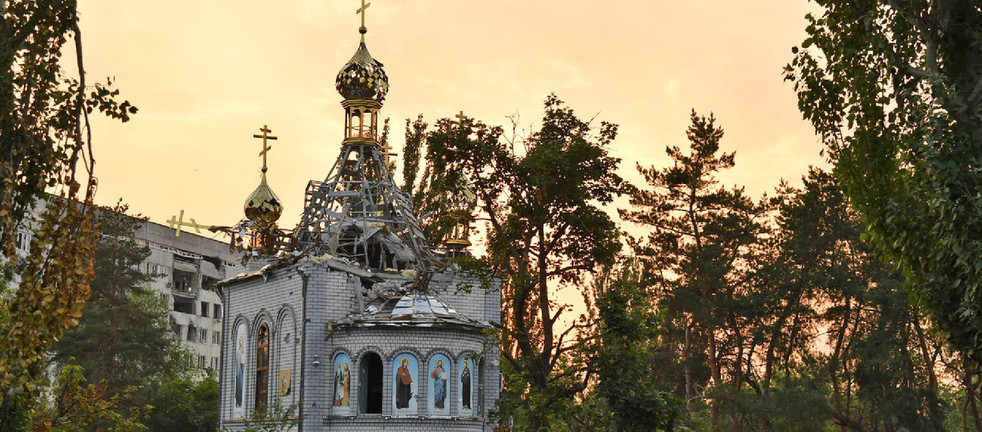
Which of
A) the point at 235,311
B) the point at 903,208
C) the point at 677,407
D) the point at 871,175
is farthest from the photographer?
the point at 235,311

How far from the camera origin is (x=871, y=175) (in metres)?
11.2

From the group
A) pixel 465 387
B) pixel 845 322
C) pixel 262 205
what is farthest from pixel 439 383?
pixel 845 322

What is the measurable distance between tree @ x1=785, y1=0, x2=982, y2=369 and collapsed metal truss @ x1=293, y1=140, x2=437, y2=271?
14878mm

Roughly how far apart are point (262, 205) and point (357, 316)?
5.49m

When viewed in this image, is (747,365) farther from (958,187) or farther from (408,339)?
(958,187)

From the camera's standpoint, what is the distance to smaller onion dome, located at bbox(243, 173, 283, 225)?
1105 inches

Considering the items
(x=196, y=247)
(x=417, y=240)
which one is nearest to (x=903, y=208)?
(x=417, y=240)

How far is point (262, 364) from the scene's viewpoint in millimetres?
25719

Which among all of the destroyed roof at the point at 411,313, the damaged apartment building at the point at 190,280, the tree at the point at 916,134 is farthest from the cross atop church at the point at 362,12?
the damaged apartment building at the point at 190,280

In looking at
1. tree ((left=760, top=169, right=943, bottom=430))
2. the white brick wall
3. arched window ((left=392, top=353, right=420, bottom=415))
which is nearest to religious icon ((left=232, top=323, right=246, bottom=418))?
the white brick wall

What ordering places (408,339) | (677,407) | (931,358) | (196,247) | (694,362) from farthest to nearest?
(196,247), (694,362), (931,358), (408,339), (677,407)

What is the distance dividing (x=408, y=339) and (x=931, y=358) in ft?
56.6

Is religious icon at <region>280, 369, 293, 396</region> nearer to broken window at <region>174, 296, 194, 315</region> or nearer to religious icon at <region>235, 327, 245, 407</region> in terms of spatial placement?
religious icon at <region>235, 327, 245, 407</region>

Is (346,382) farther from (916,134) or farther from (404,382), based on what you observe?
(916,134)
